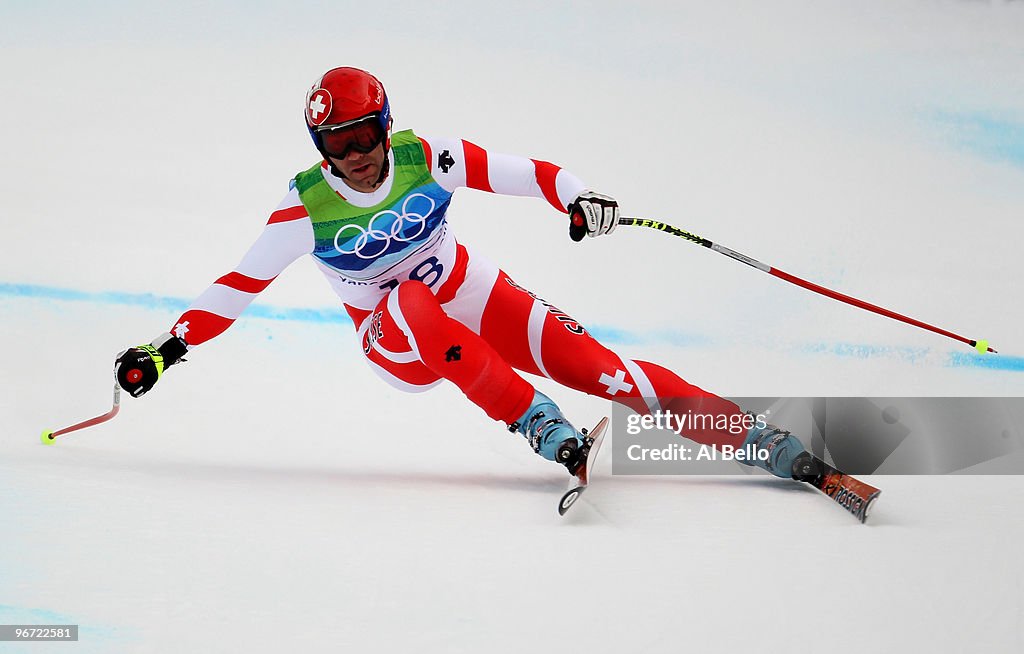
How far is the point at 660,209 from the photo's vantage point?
4.95 m

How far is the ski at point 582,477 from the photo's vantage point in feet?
7.03

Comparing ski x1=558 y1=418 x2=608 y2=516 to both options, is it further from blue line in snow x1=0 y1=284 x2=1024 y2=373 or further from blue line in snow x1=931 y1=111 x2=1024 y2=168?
blue line in snow x1=931 y1=111 x2=1024 y2=168

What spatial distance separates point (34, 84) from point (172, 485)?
4.32 meters

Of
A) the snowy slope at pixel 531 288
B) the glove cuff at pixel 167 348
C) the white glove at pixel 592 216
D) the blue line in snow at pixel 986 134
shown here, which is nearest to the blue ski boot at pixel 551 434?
the snowy slope at pixel 531 288

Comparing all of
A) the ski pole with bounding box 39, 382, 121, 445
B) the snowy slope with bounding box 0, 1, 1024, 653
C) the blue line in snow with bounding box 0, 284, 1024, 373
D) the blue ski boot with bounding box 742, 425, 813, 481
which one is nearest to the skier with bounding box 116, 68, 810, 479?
the blue ski boot with bounding box 742, 425, 813, 481

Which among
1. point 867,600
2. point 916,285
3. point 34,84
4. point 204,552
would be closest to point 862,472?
point 867,600

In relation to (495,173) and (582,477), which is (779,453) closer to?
(582,477)

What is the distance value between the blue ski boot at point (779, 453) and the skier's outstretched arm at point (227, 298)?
119 cm

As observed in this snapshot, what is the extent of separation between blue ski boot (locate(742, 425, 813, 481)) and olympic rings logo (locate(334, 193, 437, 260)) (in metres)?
0.96

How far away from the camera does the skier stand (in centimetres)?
227

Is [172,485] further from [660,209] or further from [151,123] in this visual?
[151,123]

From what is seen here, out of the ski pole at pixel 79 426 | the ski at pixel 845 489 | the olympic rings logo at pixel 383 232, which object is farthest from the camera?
the ski pole at pixel 79 426

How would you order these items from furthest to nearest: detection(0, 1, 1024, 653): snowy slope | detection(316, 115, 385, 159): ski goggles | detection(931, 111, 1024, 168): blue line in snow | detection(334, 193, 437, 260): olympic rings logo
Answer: detection(931, 111, 1024, 168): blue line in snow, detection(334, 193, 437, 260): olympic rings logo, detection(316, 115, 385, 159): ski goggles, detection(0, 1, 1024, 653): snowy slope

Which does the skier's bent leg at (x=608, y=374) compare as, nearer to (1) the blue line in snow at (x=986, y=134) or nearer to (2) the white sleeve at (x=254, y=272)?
(2) the white sleeve at (x=254, y=272)
